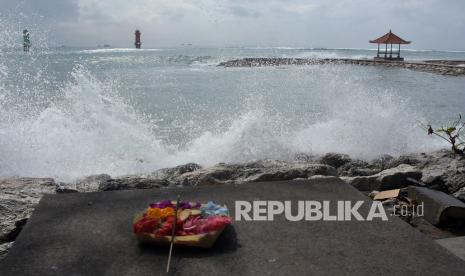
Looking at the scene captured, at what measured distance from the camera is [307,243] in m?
2.88

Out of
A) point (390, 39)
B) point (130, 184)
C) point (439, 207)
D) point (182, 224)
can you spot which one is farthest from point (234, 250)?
point (390, 39)

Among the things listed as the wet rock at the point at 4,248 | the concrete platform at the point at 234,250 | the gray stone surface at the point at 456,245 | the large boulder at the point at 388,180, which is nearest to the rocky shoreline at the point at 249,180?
the large boulder at the point at 388,180

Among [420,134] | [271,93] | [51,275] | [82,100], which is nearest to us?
[51,275]

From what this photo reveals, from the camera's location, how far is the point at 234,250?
278cm

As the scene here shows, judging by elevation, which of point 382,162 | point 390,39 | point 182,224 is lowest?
point 382,162

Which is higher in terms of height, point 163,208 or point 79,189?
point 163,208

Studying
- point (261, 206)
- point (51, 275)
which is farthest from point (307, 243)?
point (51, 275)

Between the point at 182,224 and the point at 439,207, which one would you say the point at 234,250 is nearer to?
the point at 182,224

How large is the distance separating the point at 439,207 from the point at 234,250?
7.52 ft

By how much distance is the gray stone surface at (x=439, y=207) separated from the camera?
A: 4055mm

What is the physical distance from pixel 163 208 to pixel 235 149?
5.27m

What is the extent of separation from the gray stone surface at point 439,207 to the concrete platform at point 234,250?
40.9 inches

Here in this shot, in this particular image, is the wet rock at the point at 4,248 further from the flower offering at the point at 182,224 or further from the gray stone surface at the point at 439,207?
the gray stone surface at the point at 439,207

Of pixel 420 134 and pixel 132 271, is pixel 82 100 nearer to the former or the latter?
pixel 420 134
